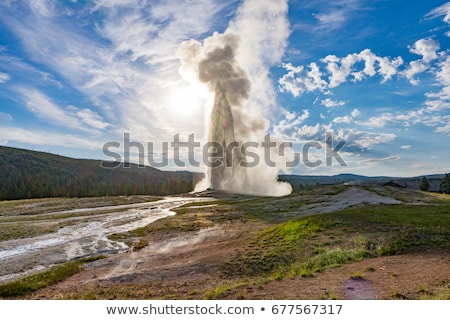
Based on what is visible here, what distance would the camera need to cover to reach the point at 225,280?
15875 mm

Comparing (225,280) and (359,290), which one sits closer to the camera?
(359,290)

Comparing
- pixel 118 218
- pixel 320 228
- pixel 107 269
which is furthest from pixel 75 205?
pixel 320 228

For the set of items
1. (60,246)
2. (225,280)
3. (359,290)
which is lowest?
(60,246)

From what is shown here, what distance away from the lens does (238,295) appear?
12172 millimetres


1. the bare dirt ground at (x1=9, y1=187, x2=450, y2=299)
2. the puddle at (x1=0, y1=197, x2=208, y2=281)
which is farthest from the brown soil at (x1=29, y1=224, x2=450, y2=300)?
the puddle at (x1=0, y1=197, x2=208, y2=281)

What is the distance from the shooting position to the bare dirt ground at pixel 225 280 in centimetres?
1188

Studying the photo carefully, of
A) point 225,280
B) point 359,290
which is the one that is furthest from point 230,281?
point 359,290

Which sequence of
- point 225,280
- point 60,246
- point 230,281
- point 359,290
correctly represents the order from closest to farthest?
point 359,290 < point 230,281 < point 225,280 < point 60,246

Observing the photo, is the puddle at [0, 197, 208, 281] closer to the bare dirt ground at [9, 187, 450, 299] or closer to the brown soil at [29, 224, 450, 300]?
the bare dirt ground at [9, 187, 450, 299]

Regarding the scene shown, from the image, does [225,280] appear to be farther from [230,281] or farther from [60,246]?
[60,246]

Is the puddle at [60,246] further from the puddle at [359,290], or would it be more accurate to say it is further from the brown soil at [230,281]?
the puddle at [359,290]

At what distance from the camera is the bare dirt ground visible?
11883mm
